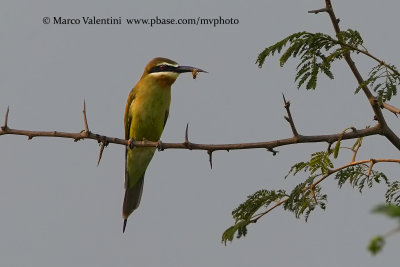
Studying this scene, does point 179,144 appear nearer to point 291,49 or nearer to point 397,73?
point 291,49

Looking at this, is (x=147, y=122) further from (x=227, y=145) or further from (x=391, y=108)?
(x=391, y=108)

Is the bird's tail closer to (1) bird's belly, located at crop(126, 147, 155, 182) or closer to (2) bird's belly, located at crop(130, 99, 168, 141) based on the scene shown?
(1) bird's belly, located at crop(126, 147, 155, 182)

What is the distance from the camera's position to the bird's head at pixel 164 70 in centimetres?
842

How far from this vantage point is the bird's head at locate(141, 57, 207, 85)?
842cm

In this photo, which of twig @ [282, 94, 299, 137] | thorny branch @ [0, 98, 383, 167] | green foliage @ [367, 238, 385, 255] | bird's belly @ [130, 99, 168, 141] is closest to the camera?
green foliage @ [367, 238, 385, 255]

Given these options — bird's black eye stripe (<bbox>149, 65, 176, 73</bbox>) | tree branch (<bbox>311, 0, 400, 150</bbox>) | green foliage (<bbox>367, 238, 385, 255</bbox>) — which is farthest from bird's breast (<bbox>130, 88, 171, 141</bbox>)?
green foliage (<bbox>367, 238, 385, 255</bbox>)

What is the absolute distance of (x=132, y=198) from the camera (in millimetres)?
8914

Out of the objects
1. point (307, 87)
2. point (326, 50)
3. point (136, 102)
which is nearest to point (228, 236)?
point (307, 87)

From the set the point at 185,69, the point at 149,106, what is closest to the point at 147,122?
the point at 149,106

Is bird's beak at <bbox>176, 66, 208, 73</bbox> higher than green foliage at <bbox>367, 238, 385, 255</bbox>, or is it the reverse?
bird's beak at <bbox>176, 66, 208, 73</bbox>

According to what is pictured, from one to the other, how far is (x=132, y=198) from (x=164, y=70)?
1.89 metres

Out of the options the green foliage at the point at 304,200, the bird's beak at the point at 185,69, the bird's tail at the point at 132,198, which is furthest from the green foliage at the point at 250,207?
the bird's tail at the point at 132,198

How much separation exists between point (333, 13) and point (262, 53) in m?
0.60

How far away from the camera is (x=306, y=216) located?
4.62 m
